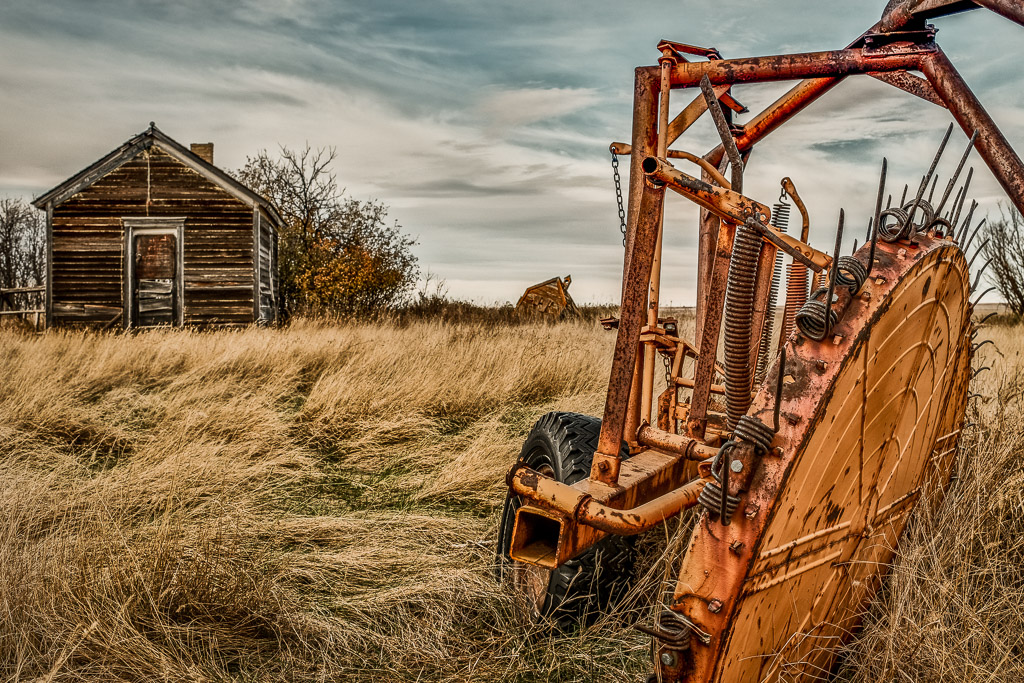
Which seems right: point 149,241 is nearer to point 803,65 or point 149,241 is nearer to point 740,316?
point 803,65

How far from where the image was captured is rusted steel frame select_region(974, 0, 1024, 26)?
210 centimetres

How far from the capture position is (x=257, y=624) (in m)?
3.00

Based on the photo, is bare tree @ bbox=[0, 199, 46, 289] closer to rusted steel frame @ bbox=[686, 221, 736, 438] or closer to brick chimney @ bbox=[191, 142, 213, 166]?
brick chimney @ bbox=[191, 142, 213, 166]

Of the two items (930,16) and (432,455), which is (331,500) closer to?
(432,455)

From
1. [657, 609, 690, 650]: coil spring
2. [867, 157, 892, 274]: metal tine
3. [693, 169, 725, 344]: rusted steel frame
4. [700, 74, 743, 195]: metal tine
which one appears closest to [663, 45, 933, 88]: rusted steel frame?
[700, 74, 743, 195]: metal tine

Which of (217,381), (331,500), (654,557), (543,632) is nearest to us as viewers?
(543,632)

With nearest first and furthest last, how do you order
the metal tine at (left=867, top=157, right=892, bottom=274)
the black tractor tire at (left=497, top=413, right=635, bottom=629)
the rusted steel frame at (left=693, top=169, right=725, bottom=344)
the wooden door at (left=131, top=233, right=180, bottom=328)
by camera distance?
the metal tine at (left=867, top=157, right=892, bottom=274) → the black tractor tire at (left=497, top=413, right=635, bottom=629) → the rusted steel frame at (left=693, top=169, right=725, bottom=344) → the wooden door at (left=131, top=233, right=180, bottom=328)

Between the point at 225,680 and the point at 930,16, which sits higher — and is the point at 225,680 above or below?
below

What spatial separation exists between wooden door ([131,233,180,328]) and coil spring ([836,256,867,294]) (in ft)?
58.9

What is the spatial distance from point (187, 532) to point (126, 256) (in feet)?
51.4

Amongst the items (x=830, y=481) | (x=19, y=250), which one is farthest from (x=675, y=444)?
(x=19, y=250)

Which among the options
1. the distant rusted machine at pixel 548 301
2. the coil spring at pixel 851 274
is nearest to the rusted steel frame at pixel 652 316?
the coil spring at pixel 851 274

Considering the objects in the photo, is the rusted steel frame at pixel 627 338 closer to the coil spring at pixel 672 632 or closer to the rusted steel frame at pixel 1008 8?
the coil spring at pixel 672 632

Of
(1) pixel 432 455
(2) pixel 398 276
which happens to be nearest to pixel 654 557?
(1) pixel 432 455
